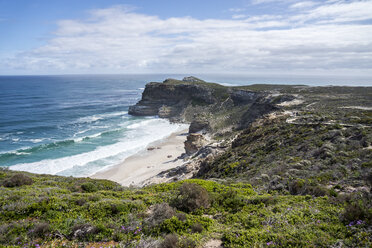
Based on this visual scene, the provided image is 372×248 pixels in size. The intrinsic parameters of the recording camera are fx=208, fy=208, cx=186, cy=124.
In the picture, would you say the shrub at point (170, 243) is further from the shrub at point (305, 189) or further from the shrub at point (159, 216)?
the shrub at point (305, 189)

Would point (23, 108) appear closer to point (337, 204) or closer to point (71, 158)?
point (71, 158)

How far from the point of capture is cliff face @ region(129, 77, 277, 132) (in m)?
57.2

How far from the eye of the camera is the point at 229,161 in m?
19.0

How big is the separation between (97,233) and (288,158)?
43.3 feet

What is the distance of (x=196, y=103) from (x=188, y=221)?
69148 mm

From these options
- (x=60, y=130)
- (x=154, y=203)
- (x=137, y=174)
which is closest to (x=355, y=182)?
(x=154, y=203)

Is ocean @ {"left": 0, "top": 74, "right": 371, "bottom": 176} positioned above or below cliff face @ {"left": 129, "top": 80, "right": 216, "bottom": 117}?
below

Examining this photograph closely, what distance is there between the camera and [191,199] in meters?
7.79

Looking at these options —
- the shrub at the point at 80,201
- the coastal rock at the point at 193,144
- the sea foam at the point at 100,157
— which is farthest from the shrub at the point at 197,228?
the coastal rock at the point at 193,144

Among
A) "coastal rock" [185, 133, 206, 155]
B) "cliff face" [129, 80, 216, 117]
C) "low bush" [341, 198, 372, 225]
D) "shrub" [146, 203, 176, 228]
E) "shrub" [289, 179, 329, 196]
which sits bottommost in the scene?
"coastal rock" [185, 133, 206, 155]

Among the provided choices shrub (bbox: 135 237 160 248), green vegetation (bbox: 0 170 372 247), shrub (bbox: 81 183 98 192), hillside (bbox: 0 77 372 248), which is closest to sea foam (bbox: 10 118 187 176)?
hillside (bbox: 0 77 372 248)

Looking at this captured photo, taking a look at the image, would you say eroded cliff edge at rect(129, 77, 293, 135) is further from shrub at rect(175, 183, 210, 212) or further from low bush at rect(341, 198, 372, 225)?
low bush at rect(341, 198, 372, 225)

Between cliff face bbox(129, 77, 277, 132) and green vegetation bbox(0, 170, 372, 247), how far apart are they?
4276 cm

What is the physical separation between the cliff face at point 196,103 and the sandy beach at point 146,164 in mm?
10839
